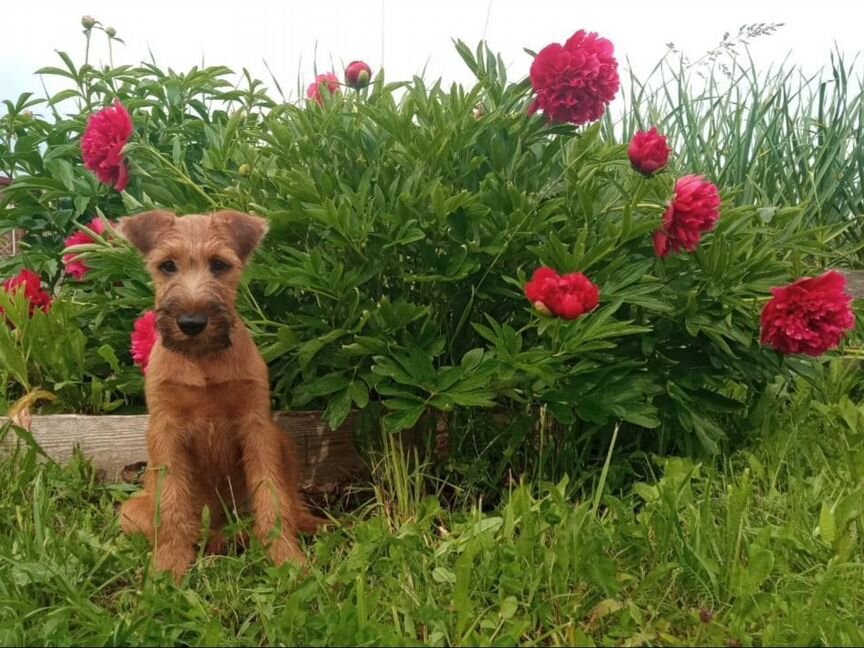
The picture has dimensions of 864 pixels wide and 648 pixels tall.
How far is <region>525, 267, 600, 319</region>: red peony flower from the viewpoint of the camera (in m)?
2.27

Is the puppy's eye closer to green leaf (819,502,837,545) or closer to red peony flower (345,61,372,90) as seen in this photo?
red peony flower (345,61,372,90)

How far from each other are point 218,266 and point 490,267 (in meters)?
0.94

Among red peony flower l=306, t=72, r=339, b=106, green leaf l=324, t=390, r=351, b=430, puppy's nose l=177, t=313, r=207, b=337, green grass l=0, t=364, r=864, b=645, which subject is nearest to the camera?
green grass l=0, t=364, r=864, b=645

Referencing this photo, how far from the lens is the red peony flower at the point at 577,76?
8.57 feet

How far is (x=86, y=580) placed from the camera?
233 centimetres

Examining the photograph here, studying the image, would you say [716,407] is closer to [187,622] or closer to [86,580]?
[187,622]

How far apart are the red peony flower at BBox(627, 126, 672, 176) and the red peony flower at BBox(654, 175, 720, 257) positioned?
0.41 feet

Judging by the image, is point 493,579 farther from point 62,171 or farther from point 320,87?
point 62,171

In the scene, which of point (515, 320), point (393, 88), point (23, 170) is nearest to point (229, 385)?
point (515, 320)

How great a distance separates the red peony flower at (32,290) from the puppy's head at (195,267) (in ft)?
5.33

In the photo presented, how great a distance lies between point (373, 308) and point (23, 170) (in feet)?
7.69

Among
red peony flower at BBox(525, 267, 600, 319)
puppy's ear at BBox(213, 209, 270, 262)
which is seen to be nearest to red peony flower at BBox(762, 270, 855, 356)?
red peony flower at BBox(525, 267, 600, 319)

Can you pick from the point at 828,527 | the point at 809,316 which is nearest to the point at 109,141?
the point at 809,316

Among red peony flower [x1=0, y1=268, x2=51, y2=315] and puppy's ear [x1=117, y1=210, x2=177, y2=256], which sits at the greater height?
puppy's ear [x1=117, y1=210, x2=177, y2=256]
